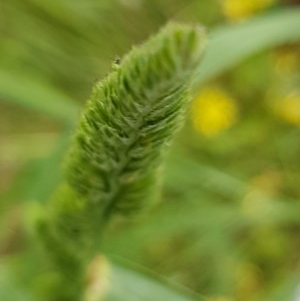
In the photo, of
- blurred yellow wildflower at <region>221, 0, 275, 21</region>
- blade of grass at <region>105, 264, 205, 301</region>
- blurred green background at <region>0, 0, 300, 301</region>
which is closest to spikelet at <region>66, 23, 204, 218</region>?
blade of grass at <region>105, 264, 205, 301</region>

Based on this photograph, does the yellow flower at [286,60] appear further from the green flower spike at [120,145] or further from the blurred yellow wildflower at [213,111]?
the green flower spike at [120,145]

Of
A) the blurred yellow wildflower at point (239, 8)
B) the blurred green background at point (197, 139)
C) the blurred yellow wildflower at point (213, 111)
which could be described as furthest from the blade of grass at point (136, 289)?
the blurred yellow wildflower at point (239, 8)

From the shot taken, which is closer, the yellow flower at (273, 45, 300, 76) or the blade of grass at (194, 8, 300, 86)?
the blade of grass at (194, 8, 300, 86)

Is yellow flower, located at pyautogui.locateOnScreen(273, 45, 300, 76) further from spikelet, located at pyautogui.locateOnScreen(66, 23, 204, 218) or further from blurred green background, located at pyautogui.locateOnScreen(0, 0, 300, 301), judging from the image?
spikelet, located at pyautogui.locateOnScreen(66, 23, 204, 218)

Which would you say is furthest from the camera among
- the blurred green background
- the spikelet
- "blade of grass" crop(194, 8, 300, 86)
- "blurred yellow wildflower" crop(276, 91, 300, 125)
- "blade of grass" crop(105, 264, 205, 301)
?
"blurred yellow wildflower" crop(276, 91, 300, 125)

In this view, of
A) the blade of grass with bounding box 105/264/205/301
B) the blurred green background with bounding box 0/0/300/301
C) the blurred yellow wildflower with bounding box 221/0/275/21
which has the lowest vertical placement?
the blade of grass with bounding box 105/264/205/301

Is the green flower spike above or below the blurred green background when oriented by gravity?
below

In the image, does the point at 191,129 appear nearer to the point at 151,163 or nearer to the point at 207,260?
the point at 207,260
